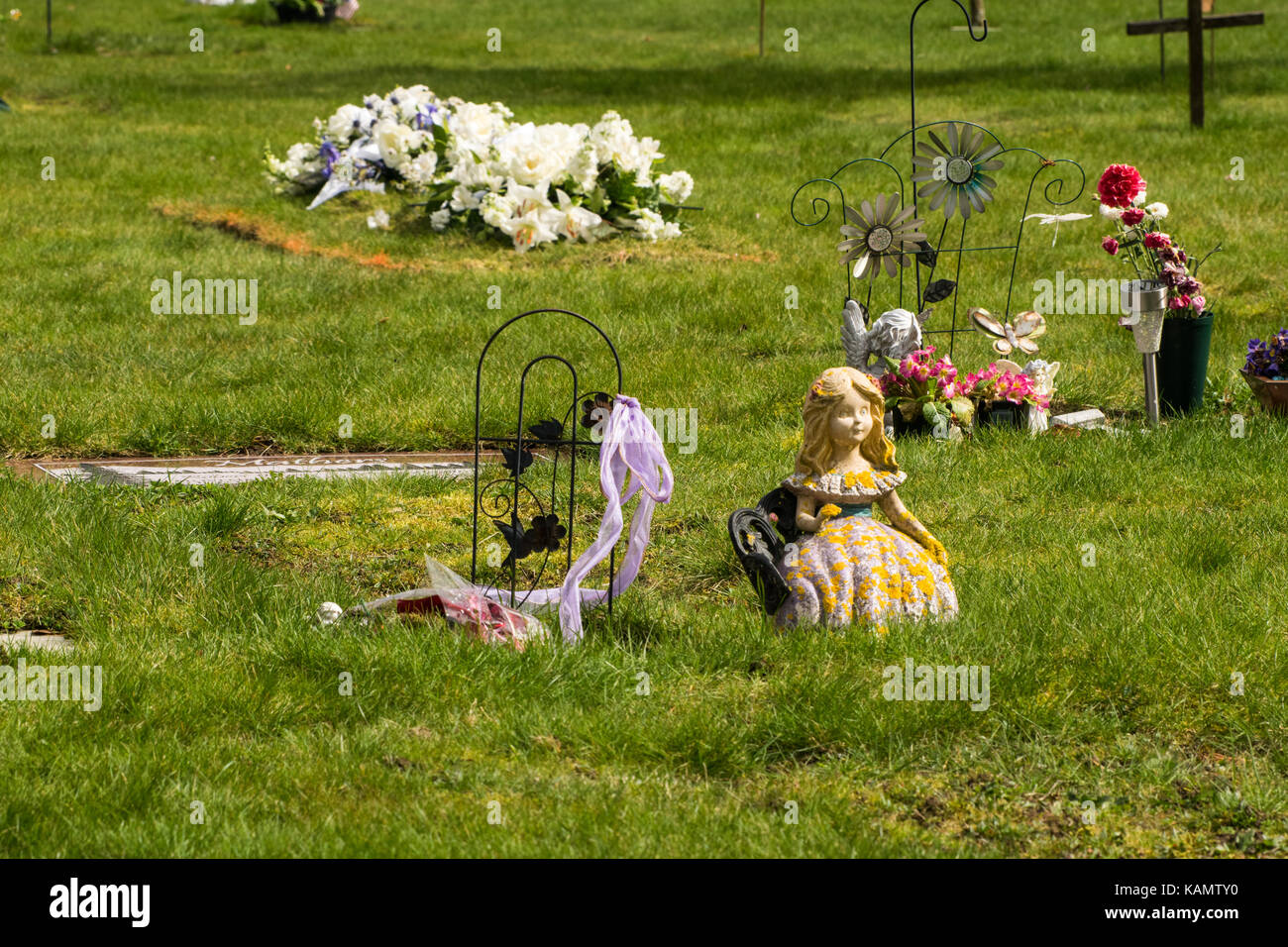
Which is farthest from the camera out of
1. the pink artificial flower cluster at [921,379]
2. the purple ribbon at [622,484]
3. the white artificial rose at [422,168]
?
the white artificial rose at [422,168]

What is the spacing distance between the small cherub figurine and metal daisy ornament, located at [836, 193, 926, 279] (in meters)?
2.35

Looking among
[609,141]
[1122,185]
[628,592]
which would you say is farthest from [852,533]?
[609,141]

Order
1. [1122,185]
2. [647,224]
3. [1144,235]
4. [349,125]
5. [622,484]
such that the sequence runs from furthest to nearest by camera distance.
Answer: [349,125], [647,224], [1144,235], [1122,185], [622,484]

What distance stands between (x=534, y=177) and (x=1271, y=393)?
610 centimetres

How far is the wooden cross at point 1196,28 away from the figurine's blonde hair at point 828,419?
11134 millimetres

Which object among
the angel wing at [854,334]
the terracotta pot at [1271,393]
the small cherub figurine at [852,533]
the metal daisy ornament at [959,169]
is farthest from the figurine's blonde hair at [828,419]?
the terracotta pot at [1271,393]

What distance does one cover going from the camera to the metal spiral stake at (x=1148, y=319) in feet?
23.4

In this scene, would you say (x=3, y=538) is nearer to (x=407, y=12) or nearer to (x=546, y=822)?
(x=546, y=822)

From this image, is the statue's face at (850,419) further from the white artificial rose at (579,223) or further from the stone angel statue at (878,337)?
the white artificial rose at (579,223)

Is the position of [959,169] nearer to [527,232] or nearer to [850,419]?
[850,419]

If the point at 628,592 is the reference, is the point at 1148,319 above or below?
above

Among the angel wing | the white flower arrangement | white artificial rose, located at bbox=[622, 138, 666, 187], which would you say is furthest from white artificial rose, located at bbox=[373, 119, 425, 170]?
the angel wing

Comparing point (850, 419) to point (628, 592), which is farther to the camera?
point (628, 592)

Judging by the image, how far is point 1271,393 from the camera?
7316 millimetres
